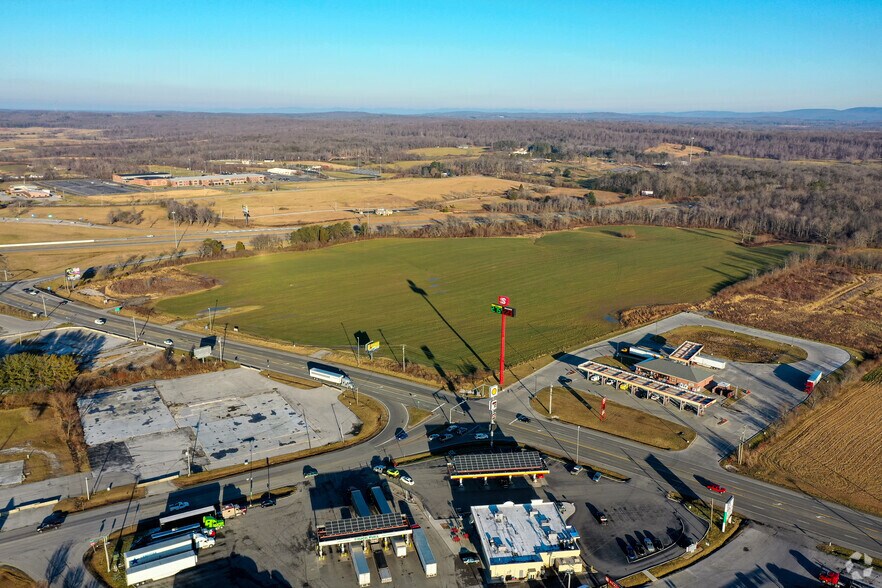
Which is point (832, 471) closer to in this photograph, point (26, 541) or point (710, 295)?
point (710, 295)

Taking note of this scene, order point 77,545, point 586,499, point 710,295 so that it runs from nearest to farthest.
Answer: point 77,545
point 586,499
point 710,295

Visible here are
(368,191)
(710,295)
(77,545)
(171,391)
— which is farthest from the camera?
(368,191)

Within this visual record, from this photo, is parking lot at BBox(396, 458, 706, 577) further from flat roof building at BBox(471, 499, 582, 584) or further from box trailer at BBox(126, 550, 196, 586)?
box trailer at BBox(126, 550, 196, 586)

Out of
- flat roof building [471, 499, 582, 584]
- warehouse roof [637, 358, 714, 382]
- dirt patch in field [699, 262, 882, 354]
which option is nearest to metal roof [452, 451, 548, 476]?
flat roof building [471, 499, 582, 584]

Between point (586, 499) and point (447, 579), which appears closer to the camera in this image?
point (447, 579)

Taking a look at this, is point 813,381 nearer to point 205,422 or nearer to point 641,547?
point 641,547

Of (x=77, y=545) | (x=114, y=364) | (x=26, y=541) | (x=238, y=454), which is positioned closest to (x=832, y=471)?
(x=238, y=454)
